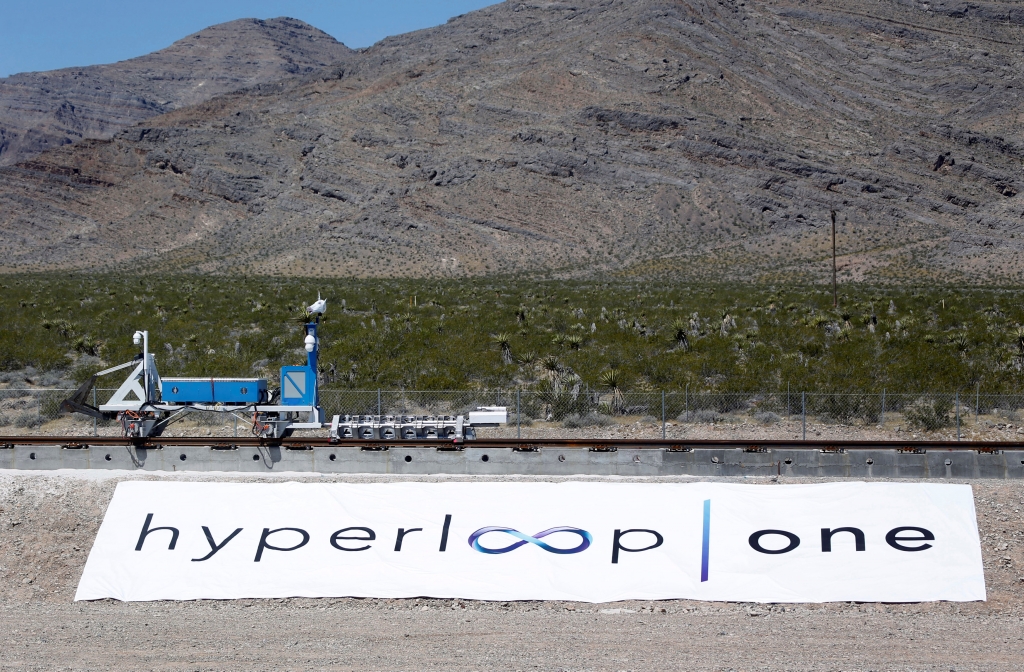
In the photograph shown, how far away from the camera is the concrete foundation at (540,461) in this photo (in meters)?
17.8

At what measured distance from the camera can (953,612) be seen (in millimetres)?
13859

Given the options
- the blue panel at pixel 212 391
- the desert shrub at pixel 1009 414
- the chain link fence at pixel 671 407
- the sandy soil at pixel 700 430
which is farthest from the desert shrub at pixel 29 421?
the desert shrub at pixel 1009 414

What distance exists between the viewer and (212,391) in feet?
63.6

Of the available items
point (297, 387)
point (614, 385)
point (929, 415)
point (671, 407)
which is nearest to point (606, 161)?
point (614, 385)

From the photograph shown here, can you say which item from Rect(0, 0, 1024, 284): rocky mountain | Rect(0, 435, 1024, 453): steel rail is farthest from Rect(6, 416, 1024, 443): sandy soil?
Rect(0, 0, 1024, 284): rocky mountain

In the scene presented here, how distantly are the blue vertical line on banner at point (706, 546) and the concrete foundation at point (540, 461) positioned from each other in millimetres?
2178

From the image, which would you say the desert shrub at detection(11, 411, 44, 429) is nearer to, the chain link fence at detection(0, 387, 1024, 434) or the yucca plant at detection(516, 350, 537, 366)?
the chain link fence at detection(0, 387, 1024, 434)

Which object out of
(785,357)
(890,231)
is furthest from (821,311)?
(890,231)

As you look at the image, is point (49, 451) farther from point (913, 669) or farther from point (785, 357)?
point (785, 357)

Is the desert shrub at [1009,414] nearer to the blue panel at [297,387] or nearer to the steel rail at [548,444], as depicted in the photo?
the steel rail at [548,444]

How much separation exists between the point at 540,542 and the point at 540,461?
10.1 ft

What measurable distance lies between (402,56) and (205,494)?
4560 inches

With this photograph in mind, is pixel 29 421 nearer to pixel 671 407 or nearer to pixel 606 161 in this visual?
pixel 671 407

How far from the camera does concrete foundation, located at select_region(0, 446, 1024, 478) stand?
17.8 m
